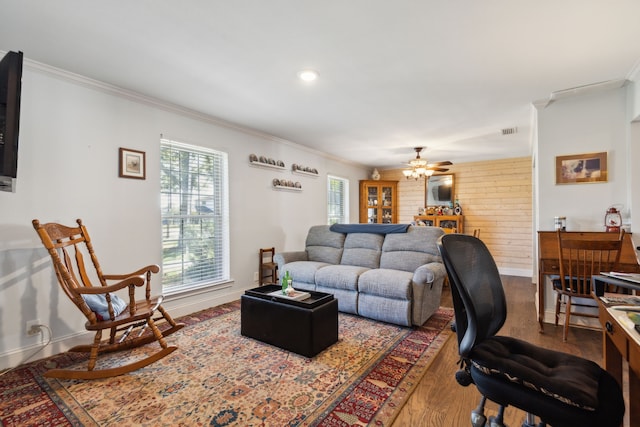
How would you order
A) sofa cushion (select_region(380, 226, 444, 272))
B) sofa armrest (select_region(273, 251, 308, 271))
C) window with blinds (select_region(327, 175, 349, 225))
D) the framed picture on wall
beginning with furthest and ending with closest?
window with blinds (select_region(327, 175, 349, 225)) → sofa armrest (select_region(273, 251, 308, 271)) → sofa cushion (select_region(380, 226, 444, 272)) → the framed picture on wall

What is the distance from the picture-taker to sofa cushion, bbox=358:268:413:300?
3.01 metres

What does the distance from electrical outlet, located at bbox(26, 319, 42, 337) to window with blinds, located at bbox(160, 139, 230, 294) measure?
1063mm

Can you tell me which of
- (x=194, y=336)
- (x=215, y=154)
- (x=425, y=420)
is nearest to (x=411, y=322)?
Answer: (x=425, y=420)

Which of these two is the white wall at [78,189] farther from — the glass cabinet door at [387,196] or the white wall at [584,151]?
the glass cabinet door at [387,196]

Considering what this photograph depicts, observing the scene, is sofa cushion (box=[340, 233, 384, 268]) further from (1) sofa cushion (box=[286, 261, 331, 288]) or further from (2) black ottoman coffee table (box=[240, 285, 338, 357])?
(2) black ottoman coffee table (box=[240, 285, 338, 357])

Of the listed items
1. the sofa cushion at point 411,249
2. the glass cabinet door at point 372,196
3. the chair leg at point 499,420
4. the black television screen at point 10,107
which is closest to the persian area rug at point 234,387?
the chair leg at point 499,420

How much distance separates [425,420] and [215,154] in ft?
11.7

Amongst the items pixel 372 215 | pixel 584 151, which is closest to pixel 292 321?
pixel 584 151

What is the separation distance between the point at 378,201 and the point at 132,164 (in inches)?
208

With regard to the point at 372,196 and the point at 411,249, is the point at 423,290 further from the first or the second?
the point at 372,196

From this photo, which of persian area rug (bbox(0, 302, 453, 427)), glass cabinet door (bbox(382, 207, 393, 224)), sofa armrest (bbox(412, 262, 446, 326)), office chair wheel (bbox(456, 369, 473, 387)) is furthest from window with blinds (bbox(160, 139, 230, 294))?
glass cabinet door (bbox(382, 207, 393, 224))

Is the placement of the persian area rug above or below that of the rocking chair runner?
below

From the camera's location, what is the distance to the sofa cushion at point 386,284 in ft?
9.87

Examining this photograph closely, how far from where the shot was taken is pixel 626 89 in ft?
9.62
